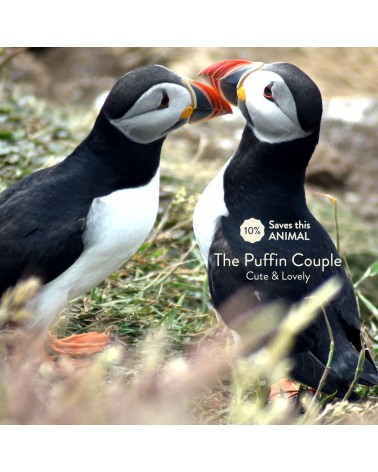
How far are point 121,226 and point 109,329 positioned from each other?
0.74 meters

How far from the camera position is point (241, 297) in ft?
11.5

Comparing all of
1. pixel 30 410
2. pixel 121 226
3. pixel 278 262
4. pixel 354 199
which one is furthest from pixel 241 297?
pixel 354 199

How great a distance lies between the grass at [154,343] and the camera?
2.18 meters

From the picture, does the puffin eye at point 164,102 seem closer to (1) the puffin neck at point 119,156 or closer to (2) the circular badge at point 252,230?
(1) the puffin neck at point 119,156

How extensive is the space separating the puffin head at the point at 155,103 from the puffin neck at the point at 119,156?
0.10ft

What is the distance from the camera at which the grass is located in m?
2.18

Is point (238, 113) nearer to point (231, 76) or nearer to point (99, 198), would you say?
point (231, 76)

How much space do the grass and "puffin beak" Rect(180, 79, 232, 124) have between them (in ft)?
2.62

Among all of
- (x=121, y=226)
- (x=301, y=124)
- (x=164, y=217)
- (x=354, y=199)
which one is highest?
(x=301, y=124)

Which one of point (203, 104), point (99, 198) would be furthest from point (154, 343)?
point (203, 104)

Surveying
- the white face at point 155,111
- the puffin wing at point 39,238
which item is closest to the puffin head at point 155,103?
the white face at point 155,111

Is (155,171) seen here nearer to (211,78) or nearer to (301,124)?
(211,78)

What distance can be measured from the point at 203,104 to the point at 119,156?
394mm

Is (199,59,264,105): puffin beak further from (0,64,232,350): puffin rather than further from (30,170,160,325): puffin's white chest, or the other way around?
(30,170,160,325): puffin's white chest
